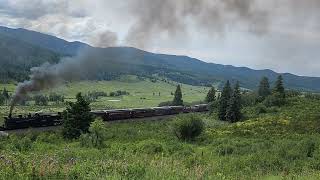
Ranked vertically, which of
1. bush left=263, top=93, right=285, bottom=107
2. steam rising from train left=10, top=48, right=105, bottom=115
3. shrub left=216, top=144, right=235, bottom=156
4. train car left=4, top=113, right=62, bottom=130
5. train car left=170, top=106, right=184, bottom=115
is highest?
steam rising from train left=10, top=48, right=105, bottom=115

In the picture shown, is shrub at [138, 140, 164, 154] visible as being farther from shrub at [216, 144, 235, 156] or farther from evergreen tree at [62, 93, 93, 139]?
evergreen tree at [62, 93, 93, 139]

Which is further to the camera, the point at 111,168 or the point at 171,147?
the point at 171,147

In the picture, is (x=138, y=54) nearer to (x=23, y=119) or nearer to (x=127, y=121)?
(x=23, y=119)

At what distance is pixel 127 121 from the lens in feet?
244

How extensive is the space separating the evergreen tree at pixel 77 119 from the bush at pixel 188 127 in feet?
34.7

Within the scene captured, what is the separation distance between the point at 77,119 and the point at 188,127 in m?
13.1

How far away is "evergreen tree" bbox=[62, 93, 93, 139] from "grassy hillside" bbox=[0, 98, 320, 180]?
1577 millimetres

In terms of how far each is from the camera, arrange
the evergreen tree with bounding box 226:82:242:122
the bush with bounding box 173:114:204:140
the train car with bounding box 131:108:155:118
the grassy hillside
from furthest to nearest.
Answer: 1. the train car with bounding box 131:108:155:118
2. the evergreen tree with bounding box 226:82:242:122
3. the bush with bounding box 173:114:204:140
4. the grassy hillside

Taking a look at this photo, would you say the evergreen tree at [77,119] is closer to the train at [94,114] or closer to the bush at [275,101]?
the train at [94,114]

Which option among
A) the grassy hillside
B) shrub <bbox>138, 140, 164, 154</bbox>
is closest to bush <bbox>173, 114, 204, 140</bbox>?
the grassy hillside

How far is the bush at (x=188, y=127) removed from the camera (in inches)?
1805

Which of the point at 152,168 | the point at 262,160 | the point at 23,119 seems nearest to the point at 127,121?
the point at 23,119

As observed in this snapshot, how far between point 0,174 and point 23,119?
4610 centimetres

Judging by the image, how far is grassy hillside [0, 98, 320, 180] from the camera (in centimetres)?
1264
